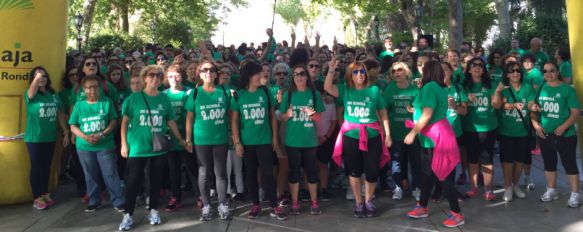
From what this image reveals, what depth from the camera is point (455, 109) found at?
6219 millimetres

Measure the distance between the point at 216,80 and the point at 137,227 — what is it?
6.23 ft

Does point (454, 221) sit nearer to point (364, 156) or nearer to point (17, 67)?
point (364, 156)

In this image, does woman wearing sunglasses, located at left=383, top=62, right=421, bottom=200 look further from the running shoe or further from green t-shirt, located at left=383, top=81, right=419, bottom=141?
the running shoe

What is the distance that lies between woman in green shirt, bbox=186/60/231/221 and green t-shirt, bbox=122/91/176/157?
318 millimetres

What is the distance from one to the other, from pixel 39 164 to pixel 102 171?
Answer: 0.90 m

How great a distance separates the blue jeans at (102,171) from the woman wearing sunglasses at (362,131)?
8.79ft

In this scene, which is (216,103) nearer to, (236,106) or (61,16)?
(236,106)

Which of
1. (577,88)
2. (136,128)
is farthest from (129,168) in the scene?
(577,88)

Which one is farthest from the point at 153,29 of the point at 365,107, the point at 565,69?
the point at 365,107

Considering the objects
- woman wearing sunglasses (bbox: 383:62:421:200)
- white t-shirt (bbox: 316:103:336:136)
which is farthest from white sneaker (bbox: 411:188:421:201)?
white t-shirt (bbox: 316:103:336:136)

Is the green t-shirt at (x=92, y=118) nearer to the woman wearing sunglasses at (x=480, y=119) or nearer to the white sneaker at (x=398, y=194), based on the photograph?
the white sneaker at (x=398, y=194)

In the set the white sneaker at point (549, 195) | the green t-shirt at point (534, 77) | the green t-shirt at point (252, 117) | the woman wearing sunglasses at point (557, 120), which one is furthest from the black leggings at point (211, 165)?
the green t-shirt at point (534, 77)

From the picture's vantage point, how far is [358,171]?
5.65m

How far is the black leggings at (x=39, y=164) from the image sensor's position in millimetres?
6105
